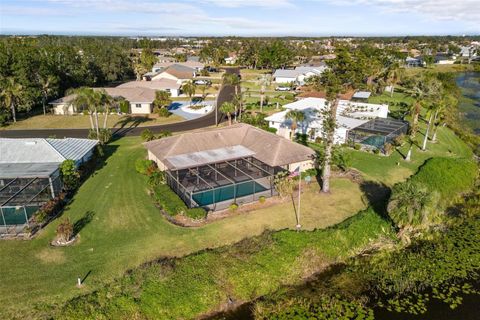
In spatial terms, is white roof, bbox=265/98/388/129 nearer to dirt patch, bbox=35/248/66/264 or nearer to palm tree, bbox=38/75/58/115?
dirt patch, bbox=35/248/66/264

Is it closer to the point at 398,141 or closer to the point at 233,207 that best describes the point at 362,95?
the point at 398,141

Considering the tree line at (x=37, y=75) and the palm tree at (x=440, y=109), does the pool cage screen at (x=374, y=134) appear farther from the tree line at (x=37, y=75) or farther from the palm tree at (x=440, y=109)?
the tree line at (x=37, y=75)

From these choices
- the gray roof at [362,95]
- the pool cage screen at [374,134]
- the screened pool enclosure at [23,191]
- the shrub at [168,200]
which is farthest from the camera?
the gray roof at [362,95]

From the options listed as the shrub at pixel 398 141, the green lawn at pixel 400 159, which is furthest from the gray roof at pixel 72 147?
the shrub at pixel 398 141

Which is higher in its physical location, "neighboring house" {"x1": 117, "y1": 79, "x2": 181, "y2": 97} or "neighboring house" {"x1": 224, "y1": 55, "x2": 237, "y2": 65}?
"neighboring house" {"x1": 224, "y1": 55, "x2": 237, "y2": 65}

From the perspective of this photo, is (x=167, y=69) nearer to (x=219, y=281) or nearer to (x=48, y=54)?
(x=48, y=54)

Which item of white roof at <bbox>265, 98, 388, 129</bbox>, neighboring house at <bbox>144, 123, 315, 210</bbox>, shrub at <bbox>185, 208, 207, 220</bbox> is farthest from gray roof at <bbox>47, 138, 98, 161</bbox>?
white roof at <bbox>265, 98, 388, 129</bbox>
